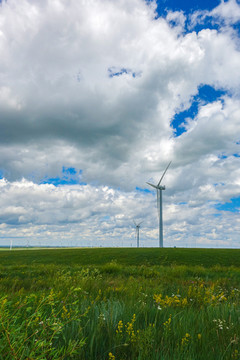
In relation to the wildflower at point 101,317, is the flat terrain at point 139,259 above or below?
below

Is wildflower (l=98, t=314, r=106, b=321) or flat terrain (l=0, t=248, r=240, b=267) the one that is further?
flat terrain (l=0, t=248, r=240, b=267)

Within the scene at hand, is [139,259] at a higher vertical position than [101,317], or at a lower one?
lower

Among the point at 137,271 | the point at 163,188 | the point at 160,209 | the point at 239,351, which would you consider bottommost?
the point at 137,271

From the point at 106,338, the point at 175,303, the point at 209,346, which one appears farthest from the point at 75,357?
the point at 175,303

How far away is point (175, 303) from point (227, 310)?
1.42 m

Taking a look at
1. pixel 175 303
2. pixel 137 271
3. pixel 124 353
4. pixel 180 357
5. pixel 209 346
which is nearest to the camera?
pixel 180 357

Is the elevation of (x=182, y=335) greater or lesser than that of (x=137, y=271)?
greater

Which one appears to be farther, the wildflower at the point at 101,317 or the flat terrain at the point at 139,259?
A: the flat terrain at the point at 139,259

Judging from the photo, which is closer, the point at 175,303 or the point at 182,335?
the point at 182,335

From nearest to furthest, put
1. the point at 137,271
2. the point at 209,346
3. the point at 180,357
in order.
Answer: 1. the point at 180,357
2. the point at 209,346
3. the point at 137,271

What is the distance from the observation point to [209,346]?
10.0ft

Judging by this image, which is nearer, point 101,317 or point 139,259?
point 101,317

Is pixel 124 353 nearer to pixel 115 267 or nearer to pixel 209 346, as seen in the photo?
pixel 209 346

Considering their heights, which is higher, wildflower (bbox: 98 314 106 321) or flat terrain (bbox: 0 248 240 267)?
wildflower (bbox: 98 314 106 321)
